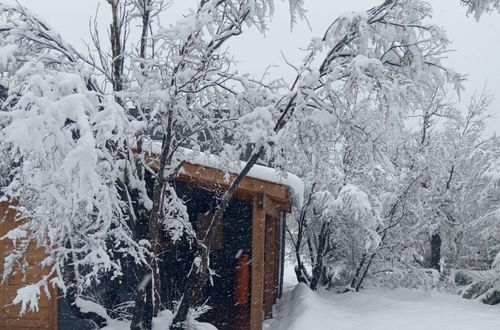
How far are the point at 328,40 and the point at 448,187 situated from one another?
48.1 feet

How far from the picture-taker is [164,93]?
5.78 m

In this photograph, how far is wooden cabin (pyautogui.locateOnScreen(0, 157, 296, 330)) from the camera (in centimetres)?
861

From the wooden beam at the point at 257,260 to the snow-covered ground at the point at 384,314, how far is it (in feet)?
2.13

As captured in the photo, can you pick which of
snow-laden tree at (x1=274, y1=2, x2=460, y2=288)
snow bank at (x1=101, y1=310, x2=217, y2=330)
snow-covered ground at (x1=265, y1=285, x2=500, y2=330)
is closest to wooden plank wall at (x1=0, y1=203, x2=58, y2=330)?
snow bank at (x1=101, y1=310, x2=217, y2=330)

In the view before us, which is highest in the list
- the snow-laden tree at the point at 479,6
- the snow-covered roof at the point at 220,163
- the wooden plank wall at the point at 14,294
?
the snow-laden tree at the point at 479,6

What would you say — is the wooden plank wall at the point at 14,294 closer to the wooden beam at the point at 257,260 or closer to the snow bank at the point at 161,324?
the snow bank at the point at 161,324

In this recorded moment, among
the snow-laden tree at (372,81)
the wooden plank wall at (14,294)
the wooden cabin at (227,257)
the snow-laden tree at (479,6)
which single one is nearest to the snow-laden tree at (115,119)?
the snow-laden tree at (372,81)

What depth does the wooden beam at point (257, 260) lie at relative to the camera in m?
8.61

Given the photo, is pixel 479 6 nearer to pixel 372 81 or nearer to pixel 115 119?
pixel 372 81

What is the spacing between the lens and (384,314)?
1070cm

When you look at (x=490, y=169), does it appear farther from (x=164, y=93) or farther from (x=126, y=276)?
(x=164, y=93)

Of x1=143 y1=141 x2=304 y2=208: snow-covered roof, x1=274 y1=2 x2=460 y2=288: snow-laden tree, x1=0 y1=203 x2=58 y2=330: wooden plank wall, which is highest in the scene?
x1=274 y1=2 x2=460 y2=288: snow-laden tree

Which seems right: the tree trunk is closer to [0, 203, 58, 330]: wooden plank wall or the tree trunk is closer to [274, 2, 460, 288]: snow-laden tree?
[274, 2, 460, 288]: snow-laden tree

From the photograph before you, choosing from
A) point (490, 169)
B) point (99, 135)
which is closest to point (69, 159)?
point (99, 135)
